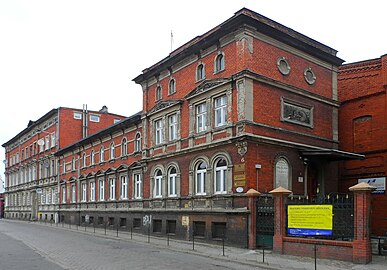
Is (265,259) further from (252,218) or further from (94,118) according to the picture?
(94,118)

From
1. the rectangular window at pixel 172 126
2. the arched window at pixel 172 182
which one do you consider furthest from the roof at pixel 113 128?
the arched window at pixel 172 182

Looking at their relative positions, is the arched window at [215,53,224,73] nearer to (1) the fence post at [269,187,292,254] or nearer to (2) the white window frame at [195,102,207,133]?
(2) the white window frame at [195,102,207,133]

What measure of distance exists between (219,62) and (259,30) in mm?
2746

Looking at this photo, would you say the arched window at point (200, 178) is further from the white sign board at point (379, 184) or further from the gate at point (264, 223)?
the white sign board at point (379, 184)

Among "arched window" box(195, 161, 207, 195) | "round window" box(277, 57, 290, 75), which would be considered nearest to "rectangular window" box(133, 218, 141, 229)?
"arched window" box(195, 161, 207, 195)

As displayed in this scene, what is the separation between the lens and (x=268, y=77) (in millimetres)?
22594

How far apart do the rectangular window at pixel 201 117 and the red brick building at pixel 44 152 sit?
99.8 ft

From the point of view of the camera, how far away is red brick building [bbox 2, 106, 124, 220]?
52.3 metres

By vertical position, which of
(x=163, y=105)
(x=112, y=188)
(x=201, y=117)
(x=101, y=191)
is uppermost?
(x=163, y=105)

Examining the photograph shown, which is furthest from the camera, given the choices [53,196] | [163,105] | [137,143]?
[53,196]

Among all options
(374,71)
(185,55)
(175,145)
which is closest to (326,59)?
(374,71)

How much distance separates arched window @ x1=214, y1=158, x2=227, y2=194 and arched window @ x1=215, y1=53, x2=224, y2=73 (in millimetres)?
4847

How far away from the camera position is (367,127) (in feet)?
88.7

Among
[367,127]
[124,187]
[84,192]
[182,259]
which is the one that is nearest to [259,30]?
[367,127]
